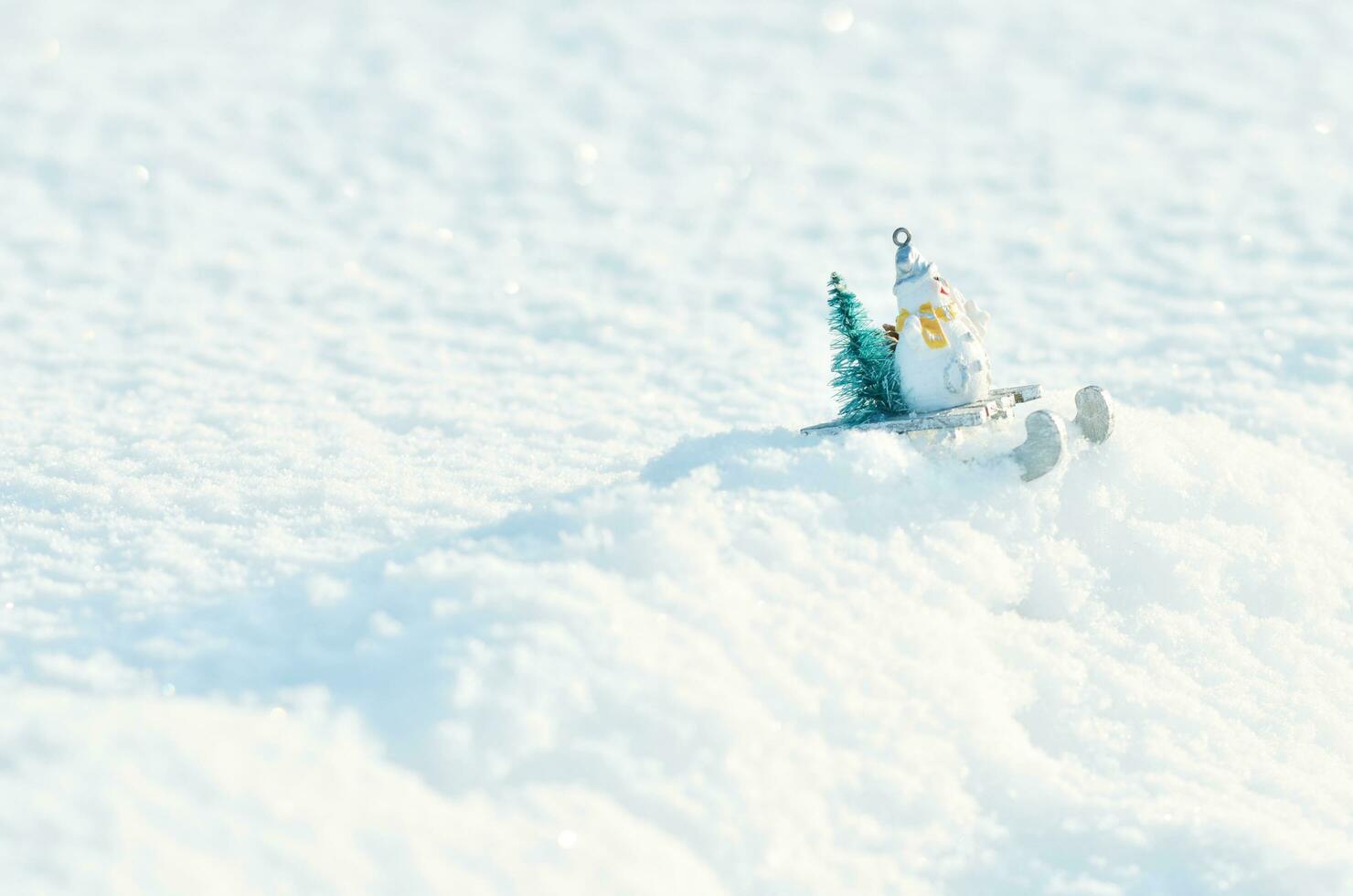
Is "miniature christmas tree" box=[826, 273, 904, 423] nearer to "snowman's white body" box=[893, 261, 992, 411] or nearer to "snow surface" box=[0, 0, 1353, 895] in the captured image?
→ "snowman's white body" box=[893, 261, 992, 411]

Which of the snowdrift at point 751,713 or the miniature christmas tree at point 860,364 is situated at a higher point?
the miniature christmas tree at point 860,364

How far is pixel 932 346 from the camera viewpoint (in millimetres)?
4211

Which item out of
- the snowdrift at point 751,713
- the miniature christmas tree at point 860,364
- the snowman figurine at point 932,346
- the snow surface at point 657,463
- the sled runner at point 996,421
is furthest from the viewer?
the miniature christmas tree at point 860,364

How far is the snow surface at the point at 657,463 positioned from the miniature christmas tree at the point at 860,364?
1.01 ft

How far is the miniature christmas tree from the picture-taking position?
4340 millimetres

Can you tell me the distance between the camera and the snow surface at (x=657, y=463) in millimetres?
2857

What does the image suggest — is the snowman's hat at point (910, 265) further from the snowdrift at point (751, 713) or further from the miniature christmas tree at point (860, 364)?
the snowdrift at point (751, 713)

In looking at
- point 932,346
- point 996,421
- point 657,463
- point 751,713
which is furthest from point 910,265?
point 751,713

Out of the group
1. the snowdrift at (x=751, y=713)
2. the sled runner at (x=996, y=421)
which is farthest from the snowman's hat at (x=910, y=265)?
the snowdrift at (x=751, y=713)

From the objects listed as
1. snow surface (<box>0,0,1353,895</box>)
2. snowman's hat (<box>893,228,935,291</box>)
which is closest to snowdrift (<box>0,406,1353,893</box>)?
snow surface (<box>0,0,1353,895</box>)

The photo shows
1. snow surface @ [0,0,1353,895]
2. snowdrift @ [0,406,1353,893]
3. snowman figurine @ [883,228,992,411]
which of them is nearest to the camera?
snowdrift @ [0,406,1353,893]

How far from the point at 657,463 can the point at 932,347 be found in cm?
108

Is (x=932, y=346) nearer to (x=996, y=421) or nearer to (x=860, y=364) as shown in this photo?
(x=860, y=364)

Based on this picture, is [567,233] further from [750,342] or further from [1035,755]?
[1035,755]
